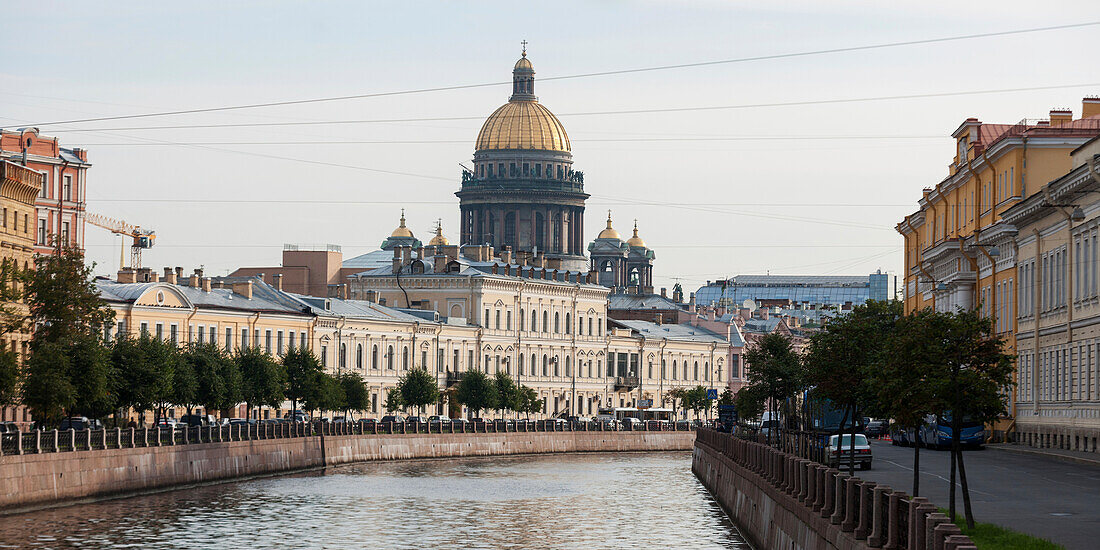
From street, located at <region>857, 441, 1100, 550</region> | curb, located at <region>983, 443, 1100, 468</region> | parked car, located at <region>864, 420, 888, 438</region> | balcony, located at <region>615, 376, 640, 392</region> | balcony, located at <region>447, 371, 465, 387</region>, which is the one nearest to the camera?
street, located at <region>857, 441, 1100, 550</region>

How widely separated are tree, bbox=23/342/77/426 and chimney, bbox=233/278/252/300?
41038mm

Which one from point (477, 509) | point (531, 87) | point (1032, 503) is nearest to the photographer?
point (1032, 503)

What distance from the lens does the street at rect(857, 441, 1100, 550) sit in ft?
76.0

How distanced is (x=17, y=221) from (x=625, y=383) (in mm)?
66058

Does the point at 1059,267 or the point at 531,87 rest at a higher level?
the point at 531,87

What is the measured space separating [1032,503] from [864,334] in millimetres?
11713

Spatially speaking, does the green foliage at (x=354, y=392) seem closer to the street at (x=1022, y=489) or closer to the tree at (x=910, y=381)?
the street at (x=1022, y=489)

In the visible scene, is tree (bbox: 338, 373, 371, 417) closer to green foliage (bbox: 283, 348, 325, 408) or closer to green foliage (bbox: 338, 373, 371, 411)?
green foliage (bbox: 338, 373, 371, 411)

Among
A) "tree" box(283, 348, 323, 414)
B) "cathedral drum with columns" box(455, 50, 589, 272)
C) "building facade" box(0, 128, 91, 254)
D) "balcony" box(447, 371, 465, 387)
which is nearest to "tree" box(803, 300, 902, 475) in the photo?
"tree" box(283, 348, 323, 414)

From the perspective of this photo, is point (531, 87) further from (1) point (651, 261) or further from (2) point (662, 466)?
(2) point (662, 466)

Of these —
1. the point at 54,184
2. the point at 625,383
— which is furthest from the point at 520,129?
the point at 54,184

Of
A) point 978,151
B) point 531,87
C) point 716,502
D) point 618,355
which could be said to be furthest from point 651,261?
point 716,502

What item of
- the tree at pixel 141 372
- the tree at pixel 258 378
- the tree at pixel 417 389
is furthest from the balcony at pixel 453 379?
the tree at pixel 141 372

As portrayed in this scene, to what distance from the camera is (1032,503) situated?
2730 centimetres
